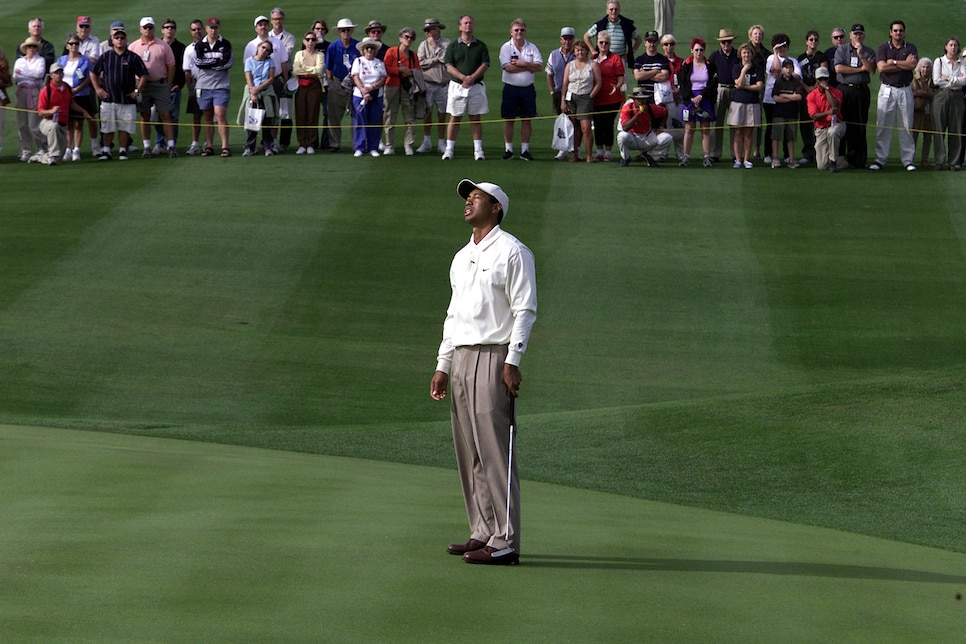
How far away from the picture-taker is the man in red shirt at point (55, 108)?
24625 millimetres

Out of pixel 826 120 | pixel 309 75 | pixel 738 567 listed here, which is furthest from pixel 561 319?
pixel 738 567

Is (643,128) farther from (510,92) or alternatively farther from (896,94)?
(896,94)

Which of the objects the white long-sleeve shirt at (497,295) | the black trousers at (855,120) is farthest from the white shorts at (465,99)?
the white long-sleeve shirt at (497,295)

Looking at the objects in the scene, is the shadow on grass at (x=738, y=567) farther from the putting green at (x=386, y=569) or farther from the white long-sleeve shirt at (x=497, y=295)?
the white long-sleeve shirt at (x=497, y=295)

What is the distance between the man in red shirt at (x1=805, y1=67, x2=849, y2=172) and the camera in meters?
24.1

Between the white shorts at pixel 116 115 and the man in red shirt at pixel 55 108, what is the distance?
0.27 meters

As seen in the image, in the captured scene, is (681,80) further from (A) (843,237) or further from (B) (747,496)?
(B) (747,496)

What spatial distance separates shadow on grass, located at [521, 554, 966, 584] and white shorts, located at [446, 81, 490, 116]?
17.2 meters

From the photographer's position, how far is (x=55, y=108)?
24625 millimetres

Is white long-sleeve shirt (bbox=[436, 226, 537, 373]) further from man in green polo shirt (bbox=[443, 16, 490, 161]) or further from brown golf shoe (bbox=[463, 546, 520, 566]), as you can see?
man in green polo shirt (bbox=[443, 16, 490, 161])

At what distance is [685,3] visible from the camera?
40281mm

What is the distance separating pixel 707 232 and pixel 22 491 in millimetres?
14394

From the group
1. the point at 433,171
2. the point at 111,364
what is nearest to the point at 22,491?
the point at 111,364

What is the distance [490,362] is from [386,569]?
1.31 meters
